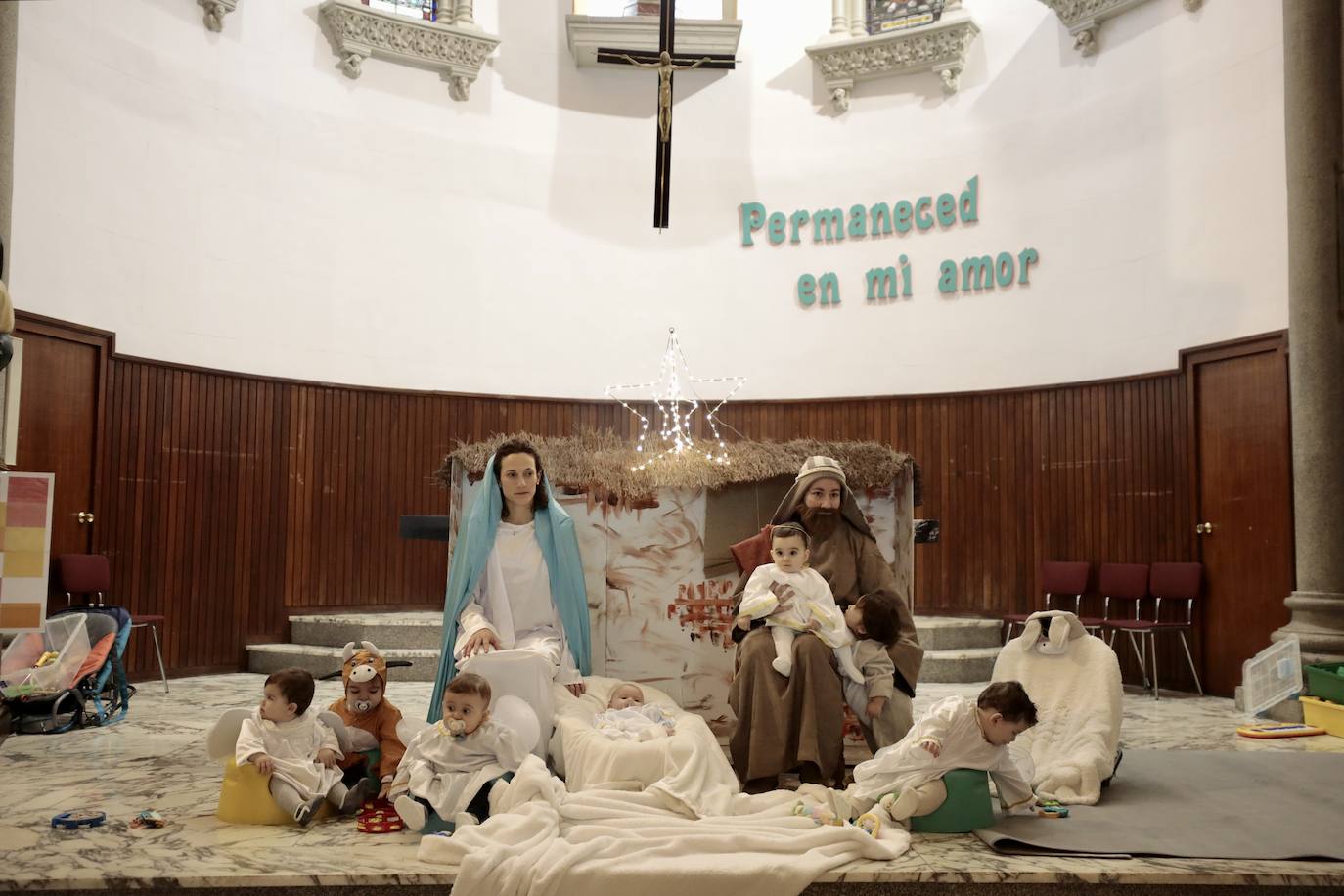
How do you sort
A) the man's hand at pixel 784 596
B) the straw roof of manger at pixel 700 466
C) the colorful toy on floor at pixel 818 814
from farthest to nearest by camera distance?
the straw roof of manger at pixel 700 466 → the man's hand at pixel 784 596 → the colorful toy on floor at pixel 818 814

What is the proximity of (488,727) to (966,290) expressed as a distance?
729cm

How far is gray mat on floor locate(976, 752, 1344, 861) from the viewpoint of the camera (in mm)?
3422

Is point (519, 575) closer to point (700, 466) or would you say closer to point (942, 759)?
point (700, 466)

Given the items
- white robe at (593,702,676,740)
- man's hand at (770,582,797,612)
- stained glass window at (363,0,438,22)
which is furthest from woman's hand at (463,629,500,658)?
stained glass window at (363,0,438,22)

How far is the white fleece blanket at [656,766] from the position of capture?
12.0 feet

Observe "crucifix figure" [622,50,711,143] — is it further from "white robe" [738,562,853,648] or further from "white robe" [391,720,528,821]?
"white robe" [391,720,528,821]

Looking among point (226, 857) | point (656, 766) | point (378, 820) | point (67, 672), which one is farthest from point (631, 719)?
point (67, 672)

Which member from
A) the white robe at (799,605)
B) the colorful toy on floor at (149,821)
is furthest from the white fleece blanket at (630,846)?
the colorful toy on floor at (149,821)

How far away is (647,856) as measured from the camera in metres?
3.17

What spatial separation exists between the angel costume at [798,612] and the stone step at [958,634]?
4143 mm

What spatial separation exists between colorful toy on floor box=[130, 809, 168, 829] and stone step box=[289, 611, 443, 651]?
4.50 m

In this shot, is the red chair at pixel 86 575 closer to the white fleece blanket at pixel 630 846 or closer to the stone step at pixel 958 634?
the white fleece blanket at pixel 630 846

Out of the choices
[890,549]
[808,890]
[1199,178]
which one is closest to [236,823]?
[808,890]

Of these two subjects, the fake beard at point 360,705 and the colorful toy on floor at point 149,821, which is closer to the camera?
the colorful toy on floor at point 149,821
